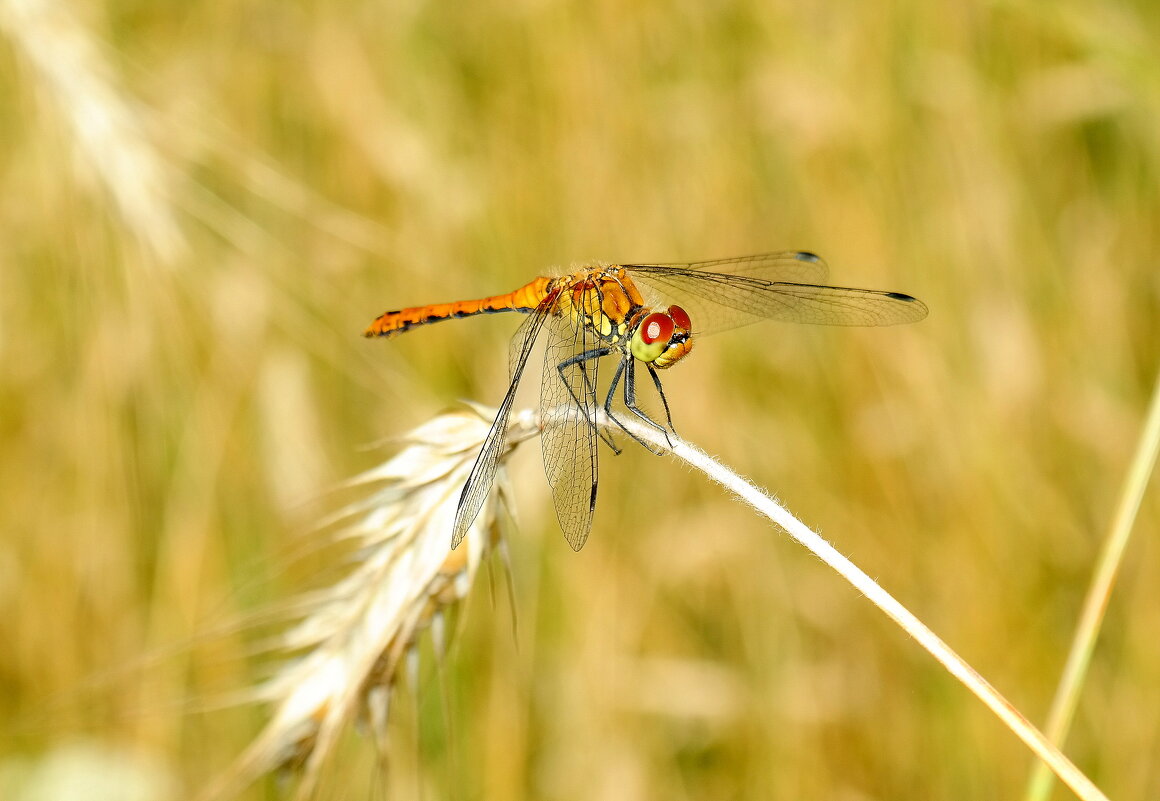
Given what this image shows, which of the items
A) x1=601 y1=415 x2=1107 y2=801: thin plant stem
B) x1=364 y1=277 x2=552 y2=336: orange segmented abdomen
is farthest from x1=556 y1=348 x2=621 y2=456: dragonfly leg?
x1=601 y1=415 x2=1107 y2=801: thin plant stem

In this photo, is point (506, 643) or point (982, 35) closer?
point (506, 643)

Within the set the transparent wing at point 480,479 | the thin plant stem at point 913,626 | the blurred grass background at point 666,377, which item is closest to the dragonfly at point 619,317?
the transparent wing at point 480,479

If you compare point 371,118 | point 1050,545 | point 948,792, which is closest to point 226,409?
point 371,118

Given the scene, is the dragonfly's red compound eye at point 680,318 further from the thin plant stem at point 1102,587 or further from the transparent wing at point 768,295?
the thin plant stem at point 1102,587

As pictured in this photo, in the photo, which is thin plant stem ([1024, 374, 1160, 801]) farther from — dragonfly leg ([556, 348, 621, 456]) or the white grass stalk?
dragonfly leg ([556, 348, 621, 456])

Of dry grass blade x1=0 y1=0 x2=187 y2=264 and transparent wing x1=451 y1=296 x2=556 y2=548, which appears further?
dry grass blade x1=0 y1=0 x2=187 y2=264

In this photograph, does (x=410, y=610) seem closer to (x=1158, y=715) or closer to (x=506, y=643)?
(x=506, y=643)
